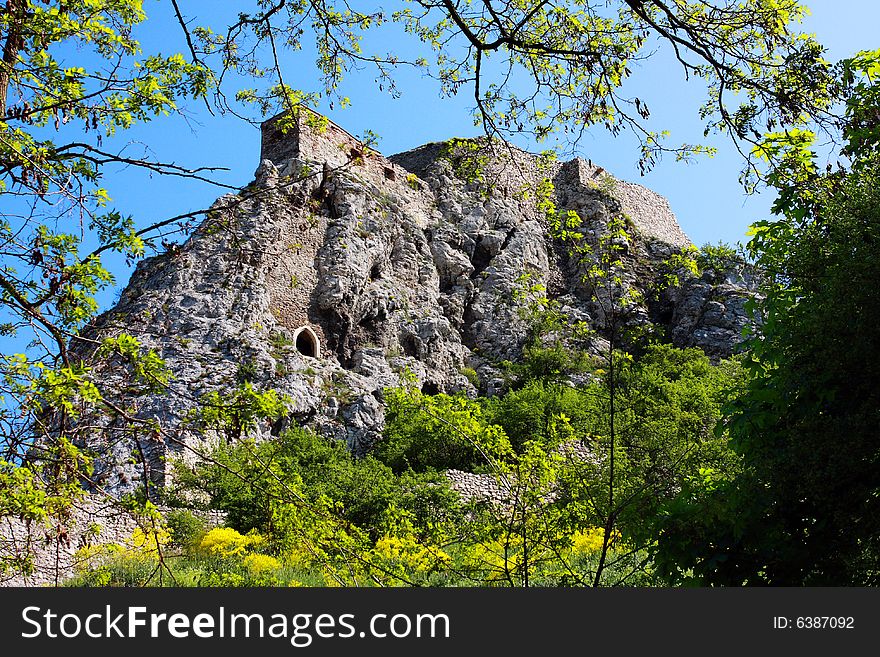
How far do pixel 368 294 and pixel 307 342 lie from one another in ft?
10.2

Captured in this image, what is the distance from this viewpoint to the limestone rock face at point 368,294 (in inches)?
848

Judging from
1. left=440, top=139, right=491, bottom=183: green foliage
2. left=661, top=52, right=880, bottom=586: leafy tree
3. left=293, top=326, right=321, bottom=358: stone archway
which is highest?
left=293, top=326, right=321, bottom=358: stone archway

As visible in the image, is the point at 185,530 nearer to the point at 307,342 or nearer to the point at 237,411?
the point at 237,411

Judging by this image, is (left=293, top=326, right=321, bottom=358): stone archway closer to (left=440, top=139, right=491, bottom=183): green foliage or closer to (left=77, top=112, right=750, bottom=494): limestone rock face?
(left=77, top=112, right=750, bottom=494): limestone rock face

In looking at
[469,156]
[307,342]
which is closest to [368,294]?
[307,342]

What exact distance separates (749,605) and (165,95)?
14.1 feet

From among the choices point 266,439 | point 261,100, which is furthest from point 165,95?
point 266,439

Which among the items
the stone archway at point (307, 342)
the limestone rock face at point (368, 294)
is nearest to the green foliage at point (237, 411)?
the limestone rock face at point (368, 294)

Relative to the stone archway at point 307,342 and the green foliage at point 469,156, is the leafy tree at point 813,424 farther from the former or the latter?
the stone archway at point 307,342

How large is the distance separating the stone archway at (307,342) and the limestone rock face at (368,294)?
2.1 inches

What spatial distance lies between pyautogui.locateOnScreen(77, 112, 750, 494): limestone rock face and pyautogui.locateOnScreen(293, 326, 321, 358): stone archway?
0.05 m

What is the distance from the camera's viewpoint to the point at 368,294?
26.5 m

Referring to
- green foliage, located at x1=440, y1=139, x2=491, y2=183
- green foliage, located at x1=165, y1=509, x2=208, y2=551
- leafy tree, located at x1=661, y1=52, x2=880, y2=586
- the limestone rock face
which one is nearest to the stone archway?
the limestone rock face

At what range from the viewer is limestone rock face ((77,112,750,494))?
70.7ft
